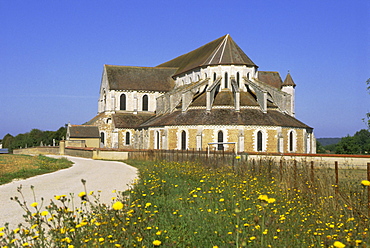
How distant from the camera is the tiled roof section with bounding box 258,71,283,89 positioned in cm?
6488

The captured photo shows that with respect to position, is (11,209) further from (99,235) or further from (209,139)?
(209,139)

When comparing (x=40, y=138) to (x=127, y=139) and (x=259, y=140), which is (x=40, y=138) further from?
(x=259, y=140)

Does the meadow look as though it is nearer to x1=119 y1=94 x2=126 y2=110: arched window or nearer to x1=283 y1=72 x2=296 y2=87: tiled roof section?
x1=283 y1=72 x2=296 y2=87: tiled roof section

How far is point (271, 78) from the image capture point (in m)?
65.8

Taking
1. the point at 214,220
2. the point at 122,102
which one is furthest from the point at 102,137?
the point at 214,220

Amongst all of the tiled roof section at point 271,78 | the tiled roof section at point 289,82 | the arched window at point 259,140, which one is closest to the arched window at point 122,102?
the tiled roof section at point 271,78

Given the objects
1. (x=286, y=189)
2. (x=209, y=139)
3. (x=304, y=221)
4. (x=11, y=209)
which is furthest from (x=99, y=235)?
(x=209, y=139)

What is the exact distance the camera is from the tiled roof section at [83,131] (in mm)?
59594

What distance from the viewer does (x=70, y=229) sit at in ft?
18.0

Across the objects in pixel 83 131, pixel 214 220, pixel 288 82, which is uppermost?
pixel 288 82

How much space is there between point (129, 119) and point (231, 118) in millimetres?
19179

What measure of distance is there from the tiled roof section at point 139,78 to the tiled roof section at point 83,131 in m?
6.68

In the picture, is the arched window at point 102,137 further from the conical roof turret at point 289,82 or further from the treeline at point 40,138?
the treeline at point 40,138

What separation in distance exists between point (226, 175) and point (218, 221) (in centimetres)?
698
